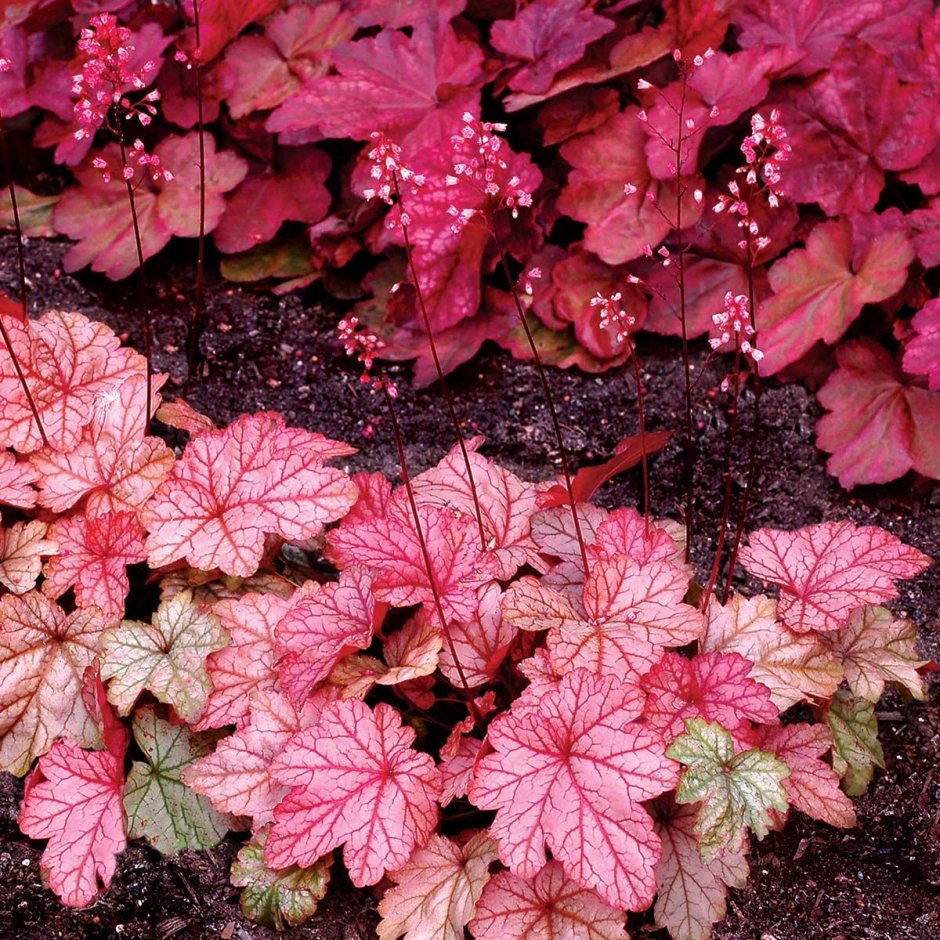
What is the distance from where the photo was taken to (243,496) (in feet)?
7.23

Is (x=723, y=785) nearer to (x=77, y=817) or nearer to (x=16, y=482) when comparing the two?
(x=77, y=817)

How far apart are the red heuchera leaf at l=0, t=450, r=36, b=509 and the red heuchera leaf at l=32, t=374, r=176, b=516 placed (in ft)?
0.06

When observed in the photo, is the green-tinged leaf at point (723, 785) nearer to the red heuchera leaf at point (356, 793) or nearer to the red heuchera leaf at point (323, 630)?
the red heuchera leaf at point (356, 793)

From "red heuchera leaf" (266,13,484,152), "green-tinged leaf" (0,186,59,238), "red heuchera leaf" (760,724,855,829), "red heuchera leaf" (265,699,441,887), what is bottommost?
"red heuchera leaf" (760,724,855,829)

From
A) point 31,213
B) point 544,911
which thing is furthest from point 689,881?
point 31,213

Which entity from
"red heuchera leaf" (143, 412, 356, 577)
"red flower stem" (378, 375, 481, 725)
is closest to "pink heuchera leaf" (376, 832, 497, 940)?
"red flower stem" (378, 375, 481, 725)

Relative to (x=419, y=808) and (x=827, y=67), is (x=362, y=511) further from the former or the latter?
(x=827, y=67)

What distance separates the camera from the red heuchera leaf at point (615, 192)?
279cm

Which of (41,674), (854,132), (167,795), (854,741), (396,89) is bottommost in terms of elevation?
(854,741)

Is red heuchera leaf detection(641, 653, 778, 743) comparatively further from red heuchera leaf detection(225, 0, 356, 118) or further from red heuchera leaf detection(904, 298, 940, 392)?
red heuchera leaf detection(225, 0, 356, 118)

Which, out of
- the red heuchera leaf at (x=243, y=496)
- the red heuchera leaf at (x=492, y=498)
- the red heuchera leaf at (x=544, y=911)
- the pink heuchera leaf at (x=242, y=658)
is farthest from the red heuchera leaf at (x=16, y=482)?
the red heuchera leaf at (x=544, y=911)

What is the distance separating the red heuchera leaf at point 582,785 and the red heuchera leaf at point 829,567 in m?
0.42

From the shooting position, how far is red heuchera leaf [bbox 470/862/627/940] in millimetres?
1856

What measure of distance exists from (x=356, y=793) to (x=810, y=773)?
0.79 m
